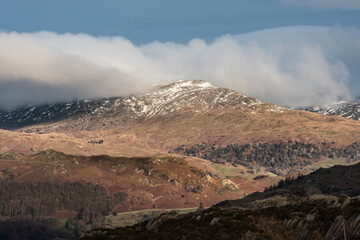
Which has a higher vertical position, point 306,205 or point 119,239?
point 306,205

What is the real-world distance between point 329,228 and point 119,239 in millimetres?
61241

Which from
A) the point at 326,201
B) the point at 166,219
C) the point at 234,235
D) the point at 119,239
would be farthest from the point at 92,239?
the point at 326,201

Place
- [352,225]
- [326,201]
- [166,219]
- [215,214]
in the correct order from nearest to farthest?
[352,225]
[326,201]
[215,214]
[166,219]

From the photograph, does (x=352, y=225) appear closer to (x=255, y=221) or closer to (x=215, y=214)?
(x=255, y=221)

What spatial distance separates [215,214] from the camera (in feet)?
482

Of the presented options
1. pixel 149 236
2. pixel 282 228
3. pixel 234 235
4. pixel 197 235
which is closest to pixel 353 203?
pixel 282 228

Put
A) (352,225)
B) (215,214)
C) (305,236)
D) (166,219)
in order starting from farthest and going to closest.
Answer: (166,219) < (215,214) < (305,236) < (352,225)

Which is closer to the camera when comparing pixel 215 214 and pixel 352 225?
pixel 352 225

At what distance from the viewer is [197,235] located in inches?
4963

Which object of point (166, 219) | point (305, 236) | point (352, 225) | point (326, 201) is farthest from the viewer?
point (166, 219)

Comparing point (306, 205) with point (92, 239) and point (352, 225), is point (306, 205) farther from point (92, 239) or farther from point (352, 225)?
point (92, 239)

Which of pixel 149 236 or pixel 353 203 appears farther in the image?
pixel 149 236

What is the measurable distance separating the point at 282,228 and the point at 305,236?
293 inches

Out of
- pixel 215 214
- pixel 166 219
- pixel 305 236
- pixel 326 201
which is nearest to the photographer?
pixel 305 236
